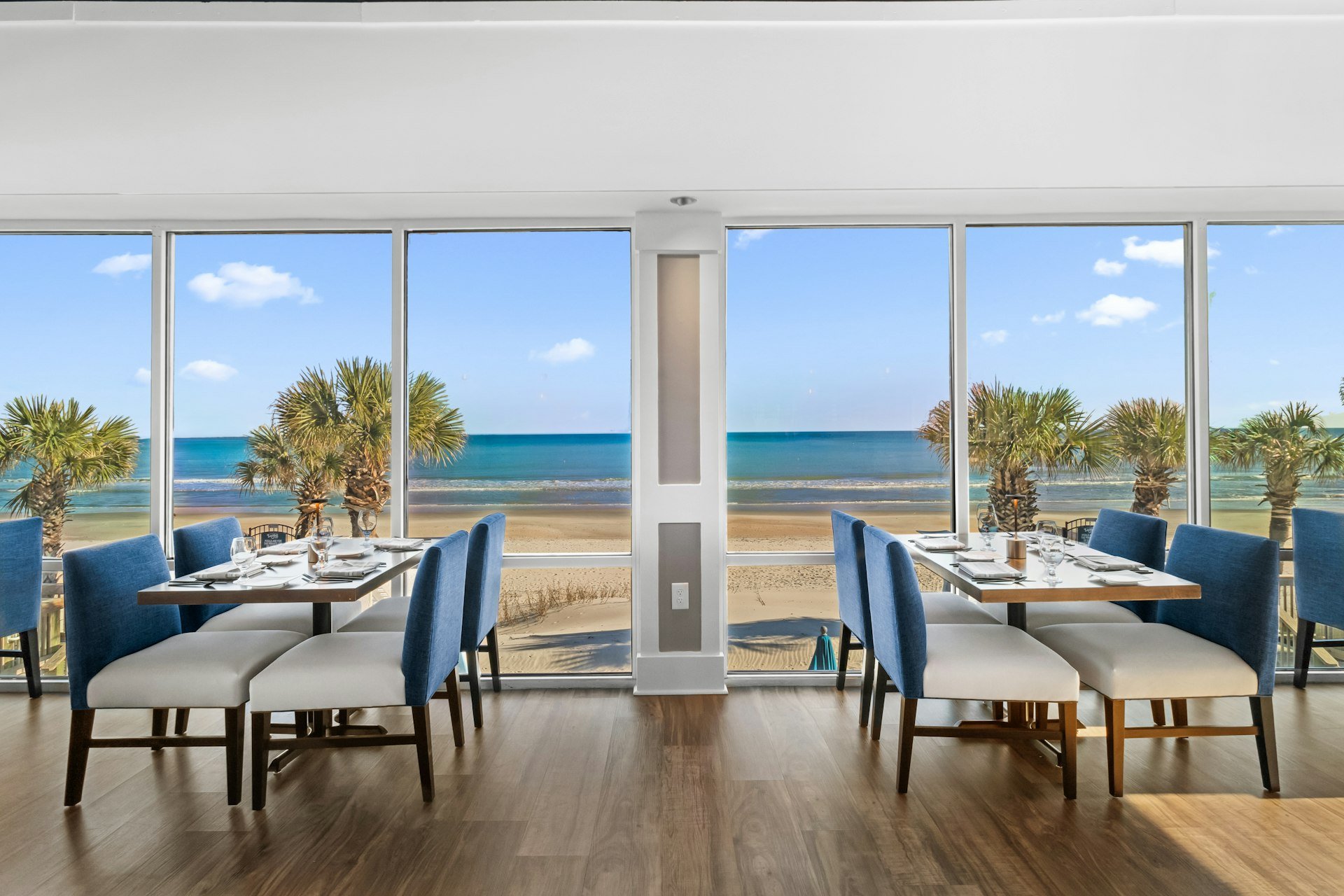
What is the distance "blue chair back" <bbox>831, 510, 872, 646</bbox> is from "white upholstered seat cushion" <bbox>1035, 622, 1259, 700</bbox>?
0.82m

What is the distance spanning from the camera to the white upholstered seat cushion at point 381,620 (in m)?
3.14

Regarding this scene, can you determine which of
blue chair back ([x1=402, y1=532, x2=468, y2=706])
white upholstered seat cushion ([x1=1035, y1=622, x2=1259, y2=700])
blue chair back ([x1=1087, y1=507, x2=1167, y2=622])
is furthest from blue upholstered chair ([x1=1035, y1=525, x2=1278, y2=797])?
blue chair back ([x1=402, y1=532, x2=468, y2=706])

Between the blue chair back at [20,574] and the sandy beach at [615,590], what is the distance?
4.49 meters

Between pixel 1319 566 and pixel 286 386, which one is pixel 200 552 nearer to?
pixel 286 386

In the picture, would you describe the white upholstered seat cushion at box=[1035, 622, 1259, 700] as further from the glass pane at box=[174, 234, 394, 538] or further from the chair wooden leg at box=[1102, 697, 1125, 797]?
the glass pane at box=[174, 234, 394, 538]

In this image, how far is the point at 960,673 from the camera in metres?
2.63

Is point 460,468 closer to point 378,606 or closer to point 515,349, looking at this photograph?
point 515,349

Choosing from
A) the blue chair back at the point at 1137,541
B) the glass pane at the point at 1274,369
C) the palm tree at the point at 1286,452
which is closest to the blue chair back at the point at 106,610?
the blue chair back at the point at 1137,541

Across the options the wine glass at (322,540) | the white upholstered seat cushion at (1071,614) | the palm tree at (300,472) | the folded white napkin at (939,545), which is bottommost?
the white upholstered seat cushion at (1071,614)

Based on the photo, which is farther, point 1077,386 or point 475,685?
point 1077,386

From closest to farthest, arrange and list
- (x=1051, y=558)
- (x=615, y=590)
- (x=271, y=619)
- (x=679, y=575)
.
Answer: (x=1051, y=558) → (x=271, y=619) → (x=679, y=575) → (x=615, y=590)

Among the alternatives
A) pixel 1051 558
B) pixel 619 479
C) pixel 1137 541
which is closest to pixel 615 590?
pixel 619 479

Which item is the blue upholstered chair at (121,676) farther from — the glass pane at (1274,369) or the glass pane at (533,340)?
the glass pane at (1274,369)

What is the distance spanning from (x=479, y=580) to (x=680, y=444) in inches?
47.6
